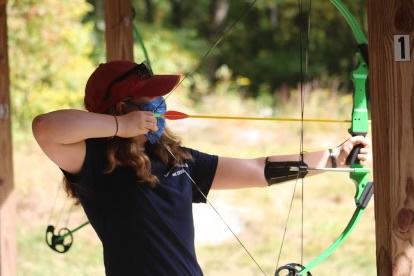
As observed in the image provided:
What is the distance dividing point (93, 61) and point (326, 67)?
533cm

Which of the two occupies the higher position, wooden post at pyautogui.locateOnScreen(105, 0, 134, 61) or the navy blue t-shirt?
wooden post at pyautogui.locateOnScreen(105, 0, 134, 61)

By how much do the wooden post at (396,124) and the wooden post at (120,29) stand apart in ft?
5.59

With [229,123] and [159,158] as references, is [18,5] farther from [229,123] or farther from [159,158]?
[159,158]

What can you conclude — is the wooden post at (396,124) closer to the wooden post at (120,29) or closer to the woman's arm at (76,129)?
the woman's arm at (76,129)

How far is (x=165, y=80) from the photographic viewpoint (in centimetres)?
245

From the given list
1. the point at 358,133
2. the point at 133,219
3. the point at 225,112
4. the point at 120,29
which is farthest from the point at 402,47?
the point at 225,112

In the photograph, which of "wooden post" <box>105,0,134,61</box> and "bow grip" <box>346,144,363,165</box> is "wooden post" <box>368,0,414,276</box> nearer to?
"bow grip" <box>346,144,363,165</box>

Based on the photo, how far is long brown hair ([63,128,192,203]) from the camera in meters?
2.38

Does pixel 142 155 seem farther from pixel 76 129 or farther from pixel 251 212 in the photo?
pixel 251 212

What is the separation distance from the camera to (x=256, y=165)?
2680 mm

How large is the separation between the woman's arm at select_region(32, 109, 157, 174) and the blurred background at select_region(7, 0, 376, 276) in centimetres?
126

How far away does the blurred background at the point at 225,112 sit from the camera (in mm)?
6570

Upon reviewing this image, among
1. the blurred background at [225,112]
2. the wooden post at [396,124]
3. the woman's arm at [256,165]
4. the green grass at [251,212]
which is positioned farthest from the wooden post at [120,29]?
the green grass at [251,212]

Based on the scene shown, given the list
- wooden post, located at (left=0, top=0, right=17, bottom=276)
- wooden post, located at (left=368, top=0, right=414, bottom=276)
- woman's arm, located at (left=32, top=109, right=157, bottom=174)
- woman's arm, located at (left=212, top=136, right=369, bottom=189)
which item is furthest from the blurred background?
woman's arm, located at (left=32, top=109, right=157, bottom=174)
